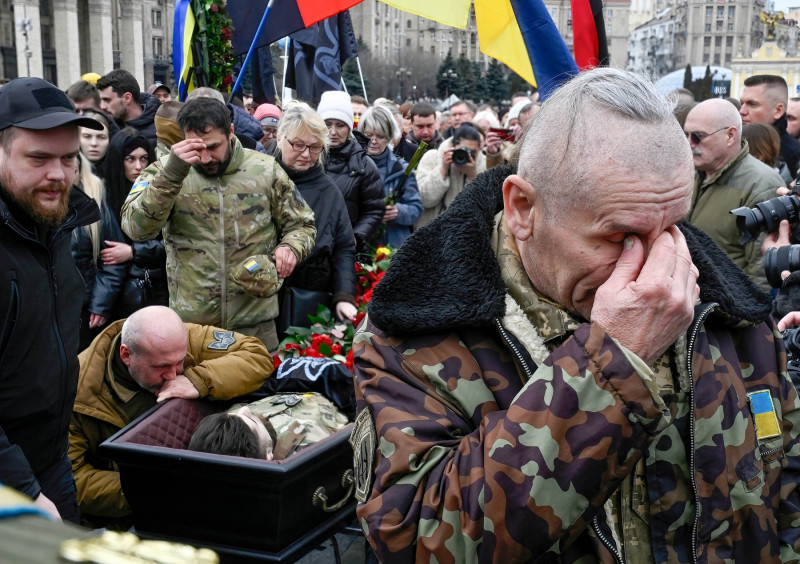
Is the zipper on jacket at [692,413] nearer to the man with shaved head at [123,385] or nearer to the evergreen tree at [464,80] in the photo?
the man with shaved head at [123,385]

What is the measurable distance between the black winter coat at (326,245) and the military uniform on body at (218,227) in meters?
0.59

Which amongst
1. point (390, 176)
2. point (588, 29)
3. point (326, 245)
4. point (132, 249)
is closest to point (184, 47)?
point (390, 176)

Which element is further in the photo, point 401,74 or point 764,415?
point 401,74

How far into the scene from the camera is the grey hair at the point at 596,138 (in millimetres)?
1574

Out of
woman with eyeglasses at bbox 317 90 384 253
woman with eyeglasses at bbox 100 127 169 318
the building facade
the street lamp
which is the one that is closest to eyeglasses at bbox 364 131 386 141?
woman with eyeglasses at bbox 317 90 384 253

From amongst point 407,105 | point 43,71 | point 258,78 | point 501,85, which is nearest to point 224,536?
point 258,78

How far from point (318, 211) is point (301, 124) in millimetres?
553

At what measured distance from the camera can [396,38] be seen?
4230 inches

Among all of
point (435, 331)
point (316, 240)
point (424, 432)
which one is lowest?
point (316, 240)

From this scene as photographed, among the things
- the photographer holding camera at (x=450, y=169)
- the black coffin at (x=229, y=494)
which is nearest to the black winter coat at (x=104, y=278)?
the black coffin at (x=229, y=494)

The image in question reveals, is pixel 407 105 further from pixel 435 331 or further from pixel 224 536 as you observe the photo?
pixel 435 331

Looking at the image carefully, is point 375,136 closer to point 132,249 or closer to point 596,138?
→ point 132,249

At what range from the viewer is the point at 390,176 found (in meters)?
7.19

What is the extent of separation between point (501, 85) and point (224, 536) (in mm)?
74326
